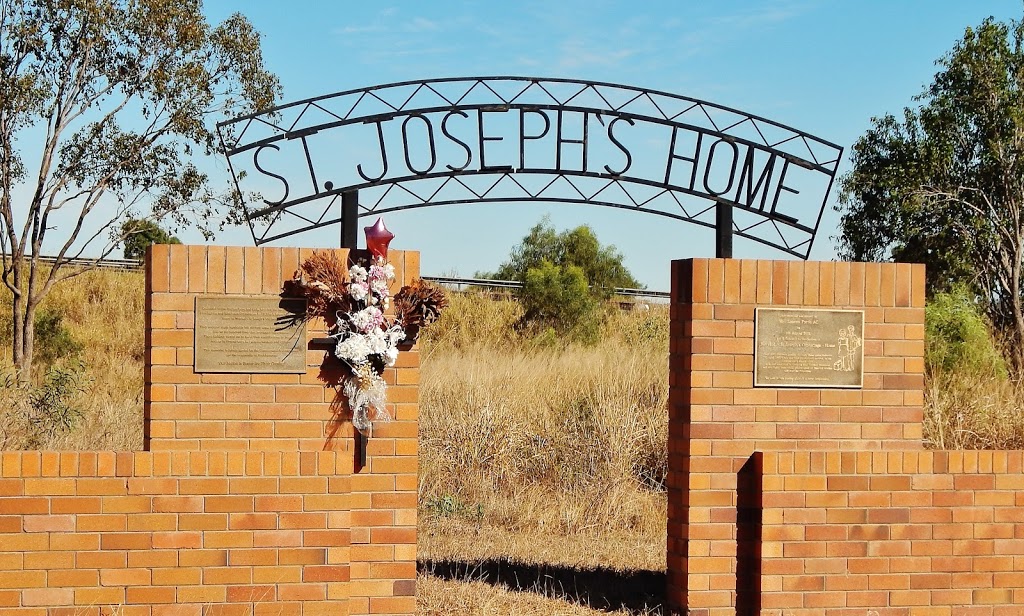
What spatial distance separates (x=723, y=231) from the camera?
22.6 feet

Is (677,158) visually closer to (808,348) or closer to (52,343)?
(808,348)

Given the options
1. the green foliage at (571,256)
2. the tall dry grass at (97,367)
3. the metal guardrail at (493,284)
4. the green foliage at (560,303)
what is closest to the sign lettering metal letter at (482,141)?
the tall dry grass at (97,367)

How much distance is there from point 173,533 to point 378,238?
198 centimetres

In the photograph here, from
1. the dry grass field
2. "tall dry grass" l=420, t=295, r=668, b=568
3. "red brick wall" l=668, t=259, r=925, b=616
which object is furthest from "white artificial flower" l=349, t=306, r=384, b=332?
"tall dry grass" l=420, t=295, r=668, b=568

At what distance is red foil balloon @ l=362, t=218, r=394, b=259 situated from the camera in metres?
5.77

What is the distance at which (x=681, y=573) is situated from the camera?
6.21 metres

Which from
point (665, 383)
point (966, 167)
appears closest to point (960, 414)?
point (665, 383)

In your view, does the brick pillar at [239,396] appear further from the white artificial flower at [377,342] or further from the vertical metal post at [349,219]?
the vertical metal post at [349,219]

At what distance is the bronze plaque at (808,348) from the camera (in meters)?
6.18

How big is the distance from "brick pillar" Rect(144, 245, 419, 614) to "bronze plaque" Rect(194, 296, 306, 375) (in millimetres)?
45

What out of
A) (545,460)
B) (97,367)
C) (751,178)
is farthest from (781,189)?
(97,367)

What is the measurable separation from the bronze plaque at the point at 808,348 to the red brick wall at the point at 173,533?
265cm

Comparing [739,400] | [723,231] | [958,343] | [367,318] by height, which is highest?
[723,231]

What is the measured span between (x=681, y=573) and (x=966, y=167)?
1830 centimetres
